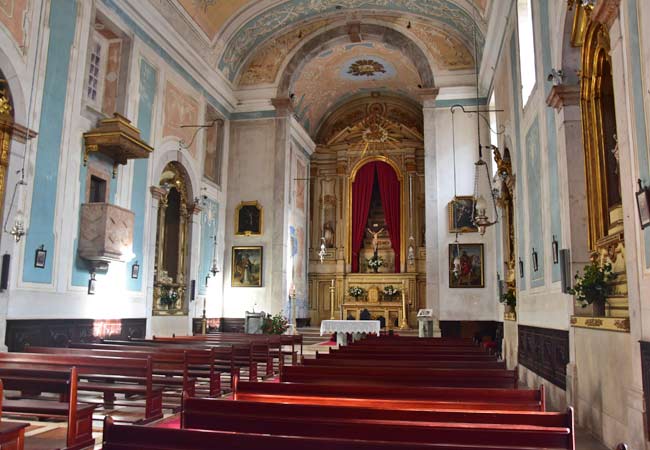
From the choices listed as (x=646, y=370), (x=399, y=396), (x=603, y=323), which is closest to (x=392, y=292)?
(x=603, y=323)

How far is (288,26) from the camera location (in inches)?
659

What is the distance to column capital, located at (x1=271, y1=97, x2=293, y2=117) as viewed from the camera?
1692cm

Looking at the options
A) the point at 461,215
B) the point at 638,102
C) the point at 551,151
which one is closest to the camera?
the point at 638,102

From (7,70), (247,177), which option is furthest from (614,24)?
(247,177)

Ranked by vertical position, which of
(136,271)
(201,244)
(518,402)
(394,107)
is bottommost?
(518,402)

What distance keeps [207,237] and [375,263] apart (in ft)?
24.6

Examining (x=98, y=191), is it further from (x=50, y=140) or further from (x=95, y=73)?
(x=95, y=73)

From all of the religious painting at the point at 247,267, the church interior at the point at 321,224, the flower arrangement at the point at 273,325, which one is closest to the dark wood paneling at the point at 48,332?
the church interior at the point at 321,224

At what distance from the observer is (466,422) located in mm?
2920

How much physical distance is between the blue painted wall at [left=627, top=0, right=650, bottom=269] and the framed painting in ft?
35.9

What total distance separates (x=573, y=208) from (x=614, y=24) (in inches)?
89.6

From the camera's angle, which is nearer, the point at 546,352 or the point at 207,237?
the point at 546,352

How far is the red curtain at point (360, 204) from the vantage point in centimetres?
2145

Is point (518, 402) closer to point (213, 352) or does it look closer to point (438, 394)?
point (438, 394)
